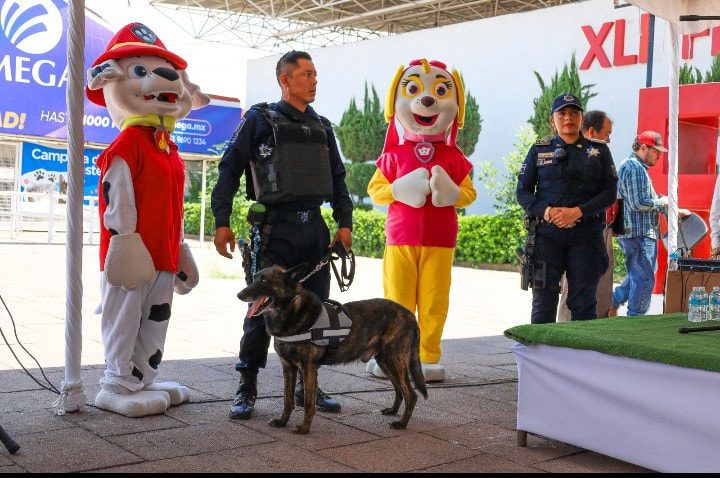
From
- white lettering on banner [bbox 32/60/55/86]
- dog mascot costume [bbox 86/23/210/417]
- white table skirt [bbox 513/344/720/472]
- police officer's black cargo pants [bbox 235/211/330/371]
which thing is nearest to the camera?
white table skirt [bbox 513/344/720/472]

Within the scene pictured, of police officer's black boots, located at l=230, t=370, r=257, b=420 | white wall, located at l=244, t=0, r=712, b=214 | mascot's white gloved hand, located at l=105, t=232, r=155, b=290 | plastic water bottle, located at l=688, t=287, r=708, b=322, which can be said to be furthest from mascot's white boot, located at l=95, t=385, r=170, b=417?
white wall, located at l=244, t=0, r=712, b=214

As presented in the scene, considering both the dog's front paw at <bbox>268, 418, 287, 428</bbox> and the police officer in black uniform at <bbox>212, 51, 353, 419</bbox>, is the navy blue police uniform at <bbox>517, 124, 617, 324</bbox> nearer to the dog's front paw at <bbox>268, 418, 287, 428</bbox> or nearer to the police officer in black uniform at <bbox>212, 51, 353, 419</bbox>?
the police officer in black uniform at <bbox>212, 51, 353, 419</bbox>

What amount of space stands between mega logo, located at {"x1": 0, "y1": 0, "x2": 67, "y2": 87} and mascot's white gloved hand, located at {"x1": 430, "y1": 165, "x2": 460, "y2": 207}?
11632 mm

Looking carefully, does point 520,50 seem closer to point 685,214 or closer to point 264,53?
point 685,214

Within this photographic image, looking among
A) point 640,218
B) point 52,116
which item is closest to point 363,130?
point 52,116

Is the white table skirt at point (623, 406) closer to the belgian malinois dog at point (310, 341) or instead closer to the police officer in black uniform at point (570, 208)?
the belgian malinois dog at point (310, 341)

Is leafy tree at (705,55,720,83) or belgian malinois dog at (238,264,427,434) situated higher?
leafy tree at (705,55,720,83)

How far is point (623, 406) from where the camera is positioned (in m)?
3.45

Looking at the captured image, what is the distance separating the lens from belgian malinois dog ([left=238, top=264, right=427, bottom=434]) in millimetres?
3938

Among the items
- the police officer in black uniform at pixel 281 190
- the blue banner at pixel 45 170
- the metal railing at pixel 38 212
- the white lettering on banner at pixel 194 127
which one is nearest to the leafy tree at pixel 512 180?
the white lettering on banner at pixel 194 127

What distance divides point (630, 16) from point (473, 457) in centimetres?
1513

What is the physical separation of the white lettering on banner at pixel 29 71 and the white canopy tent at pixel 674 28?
36.2 feet

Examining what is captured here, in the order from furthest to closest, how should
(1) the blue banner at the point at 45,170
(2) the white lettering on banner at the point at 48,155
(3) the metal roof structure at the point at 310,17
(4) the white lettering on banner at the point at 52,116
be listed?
(3) the metal roof structure at the point at 310,17 → (2) the white lettering on banner at the point at 48,155 → (1) the blue banner at the point at 45,170 → (4) the white lettering on banner at the point at 52,116

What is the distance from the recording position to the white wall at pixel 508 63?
1691 cm
